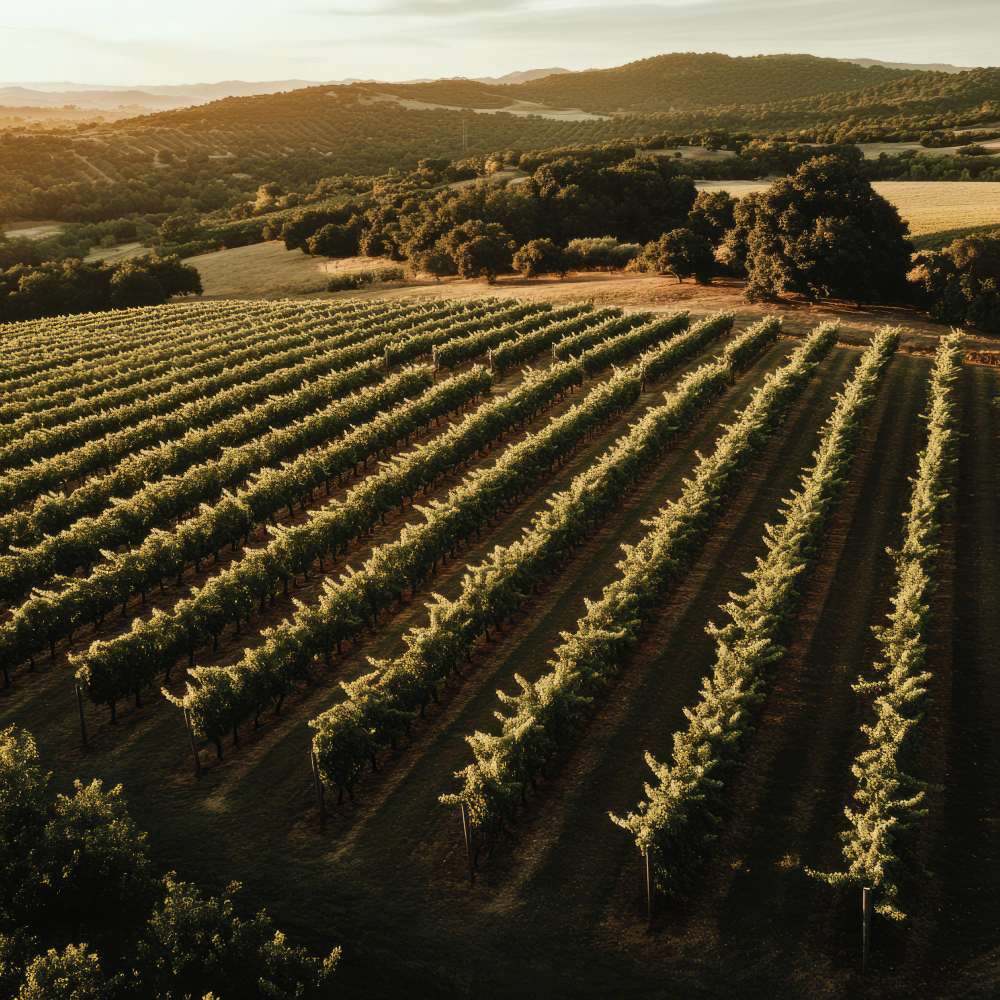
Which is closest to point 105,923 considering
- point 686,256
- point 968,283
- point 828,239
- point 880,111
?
point 828,239

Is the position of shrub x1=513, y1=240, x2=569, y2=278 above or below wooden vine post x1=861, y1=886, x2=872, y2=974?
above

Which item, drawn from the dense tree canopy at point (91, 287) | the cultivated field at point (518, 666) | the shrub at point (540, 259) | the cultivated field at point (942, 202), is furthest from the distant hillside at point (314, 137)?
the cultivated field at point (518, 666)

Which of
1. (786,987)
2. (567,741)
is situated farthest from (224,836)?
(786,987)

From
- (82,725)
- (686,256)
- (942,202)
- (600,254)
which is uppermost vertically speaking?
(942,202)

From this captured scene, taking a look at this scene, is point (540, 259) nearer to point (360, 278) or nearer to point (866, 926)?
point (360, 278)

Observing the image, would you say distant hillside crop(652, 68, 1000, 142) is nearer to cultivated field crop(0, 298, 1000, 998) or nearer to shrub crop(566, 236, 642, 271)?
shrub crop(566, 236, 642, 271)

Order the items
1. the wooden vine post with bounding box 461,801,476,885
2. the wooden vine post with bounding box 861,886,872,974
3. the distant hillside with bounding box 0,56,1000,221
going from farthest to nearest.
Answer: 1. the distant hillside with bounding box 0,56,1000,221
2. the wooden vine post with bounding box 461,801,476,885
3. the wooden vine post with bounding box 861,886,872,974

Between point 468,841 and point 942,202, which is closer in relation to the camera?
point 468,841

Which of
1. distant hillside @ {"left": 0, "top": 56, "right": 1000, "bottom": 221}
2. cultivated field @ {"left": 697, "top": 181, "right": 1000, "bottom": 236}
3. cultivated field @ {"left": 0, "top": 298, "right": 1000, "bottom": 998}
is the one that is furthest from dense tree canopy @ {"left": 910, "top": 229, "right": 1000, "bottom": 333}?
distant hillside @ {"left": 0, "top": 56, "right": 1000, "bottom": 221}
